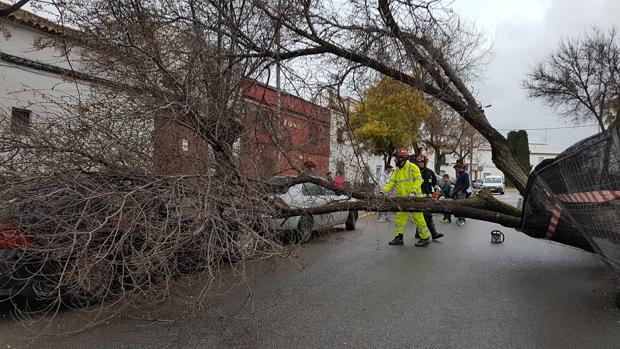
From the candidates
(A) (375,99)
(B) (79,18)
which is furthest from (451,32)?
(B) (79,18)

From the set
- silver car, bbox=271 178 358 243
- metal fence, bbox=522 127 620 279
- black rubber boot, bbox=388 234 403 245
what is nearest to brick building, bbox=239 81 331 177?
silver car, bbox=271 178 358 243

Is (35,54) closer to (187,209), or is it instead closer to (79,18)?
(79,18)

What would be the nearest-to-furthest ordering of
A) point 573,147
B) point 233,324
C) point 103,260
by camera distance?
point 103,260
point 233,324
point 573,147

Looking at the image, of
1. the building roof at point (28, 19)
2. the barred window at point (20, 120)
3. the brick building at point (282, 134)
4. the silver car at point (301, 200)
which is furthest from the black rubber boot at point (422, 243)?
the building roof at point (28, 19)

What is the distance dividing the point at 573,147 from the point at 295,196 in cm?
351

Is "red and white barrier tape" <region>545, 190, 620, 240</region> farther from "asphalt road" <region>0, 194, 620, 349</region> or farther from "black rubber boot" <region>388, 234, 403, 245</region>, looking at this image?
"black rubber boot" <region>388, 234, 403, 245</region>

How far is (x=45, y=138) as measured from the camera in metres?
5.17

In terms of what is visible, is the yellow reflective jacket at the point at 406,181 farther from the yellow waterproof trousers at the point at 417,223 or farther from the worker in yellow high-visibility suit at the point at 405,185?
the yellow waterproof trousers at the point at 417,223

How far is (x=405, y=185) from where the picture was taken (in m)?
10.2

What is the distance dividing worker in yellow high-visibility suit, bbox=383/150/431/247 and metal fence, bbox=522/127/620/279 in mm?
3635

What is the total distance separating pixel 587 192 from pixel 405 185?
4984mm

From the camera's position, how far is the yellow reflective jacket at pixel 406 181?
A: 10.2 metres

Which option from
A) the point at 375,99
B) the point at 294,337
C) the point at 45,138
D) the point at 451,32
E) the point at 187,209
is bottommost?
the point at 294,337

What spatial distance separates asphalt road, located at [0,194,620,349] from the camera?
4.64 meters
